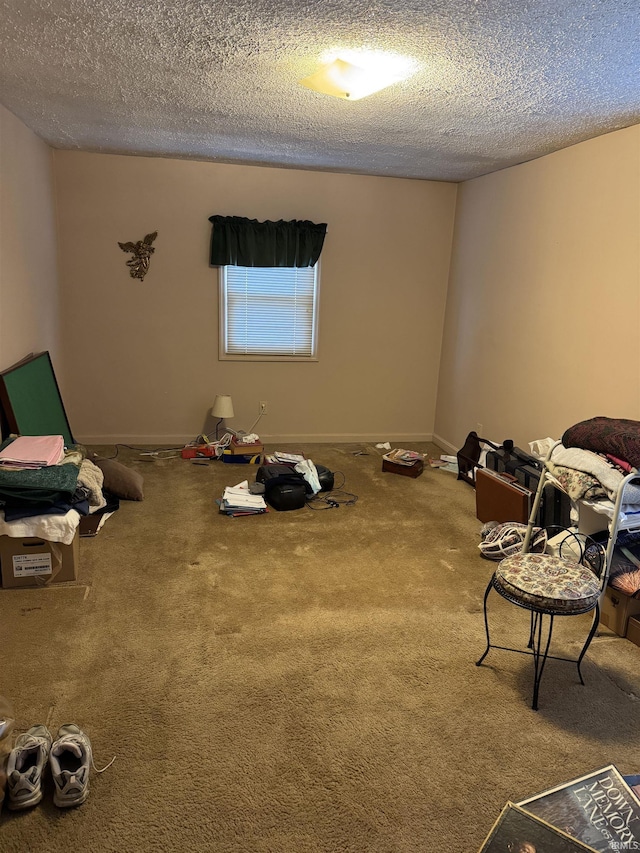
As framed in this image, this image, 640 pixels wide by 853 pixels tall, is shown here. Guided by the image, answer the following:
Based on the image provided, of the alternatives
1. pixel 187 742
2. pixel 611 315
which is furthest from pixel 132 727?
pixel 611 315

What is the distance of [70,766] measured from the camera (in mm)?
1729

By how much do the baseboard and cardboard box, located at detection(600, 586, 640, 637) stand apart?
2920 mm

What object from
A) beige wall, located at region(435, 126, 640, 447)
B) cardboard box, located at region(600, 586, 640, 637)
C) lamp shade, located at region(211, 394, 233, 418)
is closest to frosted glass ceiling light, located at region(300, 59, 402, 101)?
beige wall, located at region(435, 126, 640, 447)

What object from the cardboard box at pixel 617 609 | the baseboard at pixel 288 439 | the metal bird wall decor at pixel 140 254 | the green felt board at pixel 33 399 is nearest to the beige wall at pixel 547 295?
the baseboard at pixel 288 439

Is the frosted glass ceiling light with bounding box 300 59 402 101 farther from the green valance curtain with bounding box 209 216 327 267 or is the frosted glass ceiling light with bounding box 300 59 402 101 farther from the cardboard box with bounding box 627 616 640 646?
the cardboard box with bounding box 627 616 640 646

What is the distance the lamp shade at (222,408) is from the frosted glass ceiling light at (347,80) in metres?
2.79

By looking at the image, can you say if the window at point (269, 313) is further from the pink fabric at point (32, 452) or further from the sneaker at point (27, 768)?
the sneaker at point (27, 768)

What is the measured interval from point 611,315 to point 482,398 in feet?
5.05

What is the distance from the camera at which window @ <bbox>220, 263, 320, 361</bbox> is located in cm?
495

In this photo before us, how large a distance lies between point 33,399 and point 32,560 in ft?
4.38

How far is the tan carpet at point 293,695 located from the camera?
1.66 meters

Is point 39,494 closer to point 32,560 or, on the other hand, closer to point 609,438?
point 32,560

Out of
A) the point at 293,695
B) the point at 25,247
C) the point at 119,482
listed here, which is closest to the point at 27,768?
the point at 293,695

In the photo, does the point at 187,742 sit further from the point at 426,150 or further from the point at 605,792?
the point at 426,150
